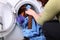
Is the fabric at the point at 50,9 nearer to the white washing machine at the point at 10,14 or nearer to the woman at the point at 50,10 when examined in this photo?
the woman at the point at 50,10

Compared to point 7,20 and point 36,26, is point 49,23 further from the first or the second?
point 7,20

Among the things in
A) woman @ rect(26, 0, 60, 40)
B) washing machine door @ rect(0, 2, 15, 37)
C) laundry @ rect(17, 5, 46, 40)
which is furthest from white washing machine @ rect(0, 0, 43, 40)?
woman @ rect(26, 0, 60, 40)

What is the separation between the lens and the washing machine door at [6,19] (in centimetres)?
212

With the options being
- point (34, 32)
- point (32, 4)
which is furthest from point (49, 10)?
point (32, 4)

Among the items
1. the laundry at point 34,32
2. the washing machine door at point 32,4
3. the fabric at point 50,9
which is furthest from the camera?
the washing machine door at point 32,4

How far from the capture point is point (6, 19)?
2.16 m

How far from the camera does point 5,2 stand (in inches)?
83.4

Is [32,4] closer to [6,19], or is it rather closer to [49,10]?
[6,19]

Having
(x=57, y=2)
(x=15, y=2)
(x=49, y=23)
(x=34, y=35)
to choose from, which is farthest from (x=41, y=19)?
(x=15, y=2)

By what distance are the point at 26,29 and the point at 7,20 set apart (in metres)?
0.30

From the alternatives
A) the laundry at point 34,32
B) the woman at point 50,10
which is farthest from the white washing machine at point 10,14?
the woman at point 50,10

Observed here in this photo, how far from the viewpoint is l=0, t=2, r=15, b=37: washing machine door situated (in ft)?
→ 6.95

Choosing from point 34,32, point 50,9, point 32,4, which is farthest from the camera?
point 32,4

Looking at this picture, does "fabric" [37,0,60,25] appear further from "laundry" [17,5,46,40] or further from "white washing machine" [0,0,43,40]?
"white washing machine" [0,0,43,40]
